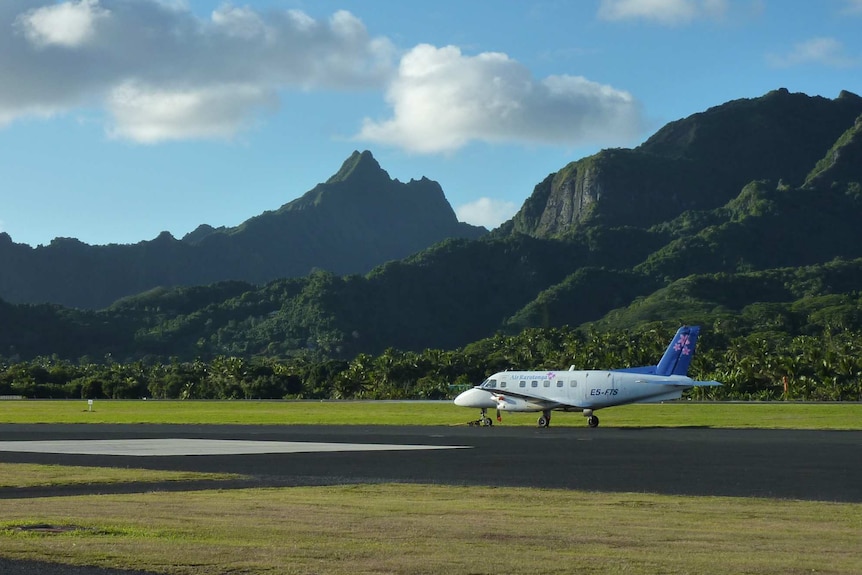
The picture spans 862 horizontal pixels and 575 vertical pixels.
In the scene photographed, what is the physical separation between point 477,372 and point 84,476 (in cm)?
11724

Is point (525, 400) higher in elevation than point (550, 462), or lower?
higher

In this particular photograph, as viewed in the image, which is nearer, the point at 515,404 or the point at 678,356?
the point at 678,356

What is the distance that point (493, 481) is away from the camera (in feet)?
87.5

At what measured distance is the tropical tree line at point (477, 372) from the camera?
116062 mm

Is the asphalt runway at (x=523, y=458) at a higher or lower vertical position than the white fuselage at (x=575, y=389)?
lower

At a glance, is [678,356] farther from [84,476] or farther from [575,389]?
[84,476]

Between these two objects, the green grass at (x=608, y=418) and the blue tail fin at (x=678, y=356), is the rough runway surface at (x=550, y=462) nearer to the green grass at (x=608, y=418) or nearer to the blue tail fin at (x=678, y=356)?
the blue tail fin at (x=678, y=356)

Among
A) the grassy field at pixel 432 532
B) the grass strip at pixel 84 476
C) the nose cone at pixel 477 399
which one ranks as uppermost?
the nose cone at pixel 477 399

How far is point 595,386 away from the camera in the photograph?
56.2 metres

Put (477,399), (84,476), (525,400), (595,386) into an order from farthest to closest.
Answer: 1. (477,399)
2. (525,400)
3. (595,386)
4. (84,476)

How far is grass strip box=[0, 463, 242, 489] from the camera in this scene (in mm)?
26688

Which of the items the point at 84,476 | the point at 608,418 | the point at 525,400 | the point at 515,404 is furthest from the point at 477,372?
the point at 84,476

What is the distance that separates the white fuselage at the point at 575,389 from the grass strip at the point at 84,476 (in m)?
30.6

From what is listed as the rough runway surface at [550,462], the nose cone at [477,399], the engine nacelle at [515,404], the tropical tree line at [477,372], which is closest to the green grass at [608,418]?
the nose cone at [477,399]
